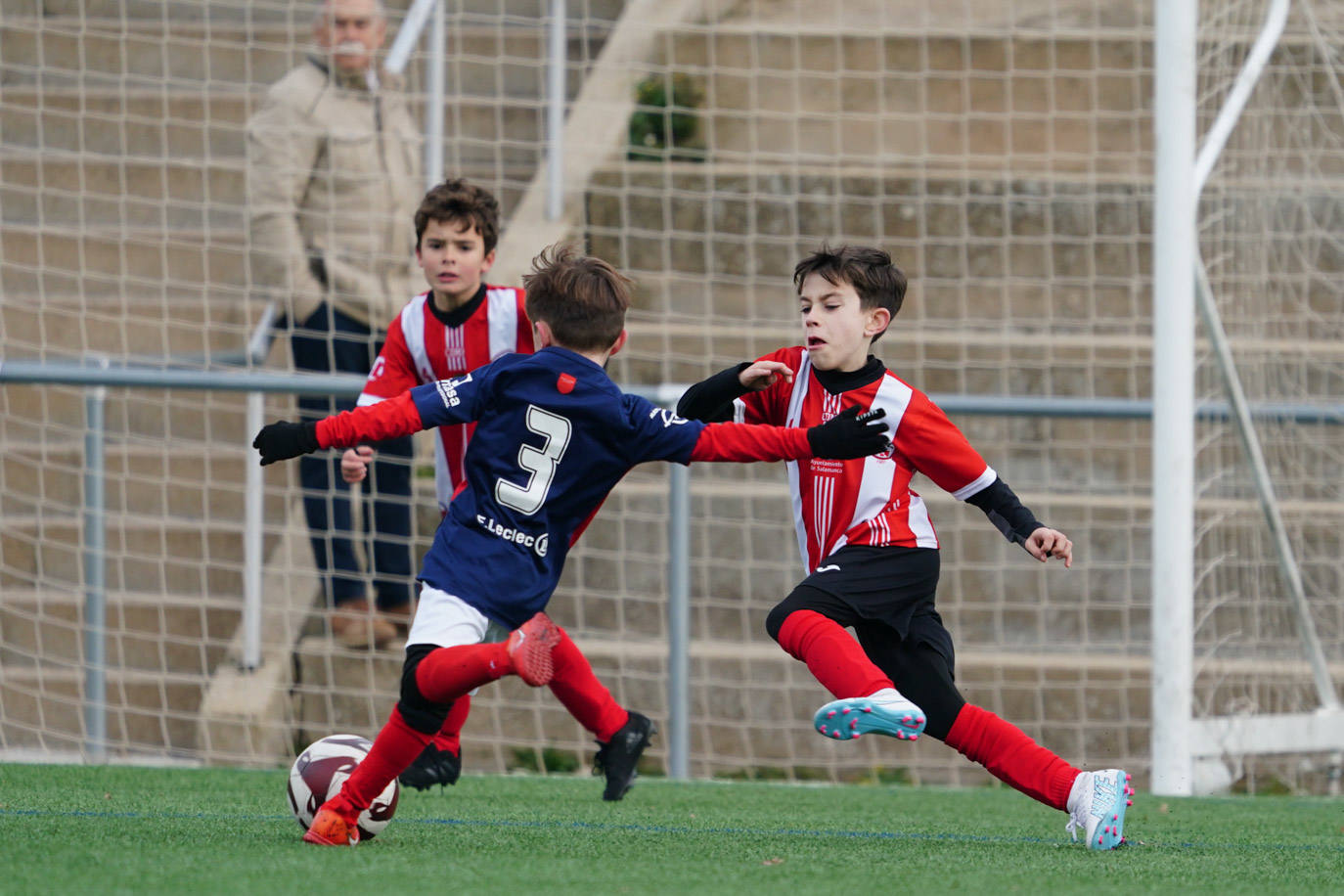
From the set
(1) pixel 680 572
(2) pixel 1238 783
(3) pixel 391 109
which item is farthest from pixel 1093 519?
(3) pixel 391 109

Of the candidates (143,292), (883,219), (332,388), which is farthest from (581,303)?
(143,292)

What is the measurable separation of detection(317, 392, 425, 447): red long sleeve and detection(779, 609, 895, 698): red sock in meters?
0.82

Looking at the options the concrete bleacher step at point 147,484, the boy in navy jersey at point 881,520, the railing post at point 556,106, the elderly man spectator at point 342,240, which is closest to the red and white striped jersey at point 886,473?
the boy in navy jersey at point 881,520

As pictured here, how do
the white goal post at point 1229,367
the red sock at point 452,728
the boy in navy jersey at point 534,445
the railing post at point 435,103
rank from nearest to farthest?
the boy in navy jersey at point 534,445, the red sock at point 452,728, the white goal post at point 1229,367, the railing post at point 435,103

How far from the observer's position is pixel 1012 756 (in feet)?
10.5

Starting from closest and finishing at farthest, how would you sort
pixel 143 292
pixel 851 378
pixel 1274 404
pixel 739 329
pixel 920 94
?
pixel 851 378, pixel 1274 404, pixel 739 329, pixel 143 292, pixel 920 94

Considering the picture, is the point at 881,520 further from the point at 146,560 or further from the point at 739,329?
the point at 146,560

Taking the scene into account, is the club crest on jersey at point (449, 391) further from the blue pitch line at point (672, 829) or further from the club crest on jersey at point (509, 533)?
the blue pitch line at point (672, 829)

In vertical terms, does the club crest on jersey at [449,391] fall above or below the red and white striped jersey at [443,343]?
below

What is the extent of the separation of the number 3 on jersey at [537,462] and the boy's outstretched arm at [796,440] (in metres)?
0.27

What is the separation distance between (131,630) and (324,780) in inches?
122

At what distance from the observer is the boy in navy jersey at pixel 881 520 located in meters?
3.19

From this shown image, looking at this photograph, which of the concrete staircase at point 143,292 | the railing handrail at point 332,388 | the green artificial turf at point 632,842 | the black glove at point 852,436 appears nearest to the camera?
the green artificial turf at point 632,842

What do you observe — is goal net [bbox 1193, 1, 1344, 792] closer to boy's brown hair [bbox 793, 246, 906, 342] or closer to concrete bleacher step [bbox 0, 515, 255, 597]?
boy's brown hair [bbox 793, 246, 906, 342]
